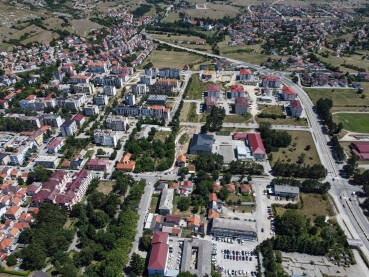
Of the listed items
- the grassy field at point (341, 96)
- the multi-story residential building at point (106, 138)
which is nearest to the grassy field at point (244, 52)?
the grassy field at point (341, 96)

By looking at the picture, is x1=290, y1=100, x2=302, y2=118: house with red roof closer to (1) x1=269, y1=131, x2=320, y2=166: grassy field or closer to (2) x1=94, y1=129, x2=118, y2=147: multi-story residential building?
(1) x1=269, y1=131, x2=320, y2=166: grassy field

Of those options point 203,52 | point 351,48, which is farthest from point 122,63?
point 351,48

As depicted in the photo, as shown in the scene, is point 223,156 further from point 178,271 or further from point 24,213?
point 24,213

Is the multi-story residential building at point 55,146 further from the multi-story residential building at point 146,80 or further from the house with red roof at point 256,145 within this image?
the house with red roof at point 256,145

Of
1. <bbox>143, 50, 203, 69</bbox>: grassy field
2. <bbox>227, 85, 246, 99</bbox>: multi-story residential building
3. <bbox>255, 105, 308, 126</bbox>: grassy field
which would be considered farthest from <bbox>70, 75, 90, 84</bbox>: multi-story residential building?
<bbox>255, 105, 308, 126</bbox>: grassy field

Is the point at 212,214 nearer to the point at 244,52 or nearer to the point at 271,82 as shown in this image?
the point at 271,82

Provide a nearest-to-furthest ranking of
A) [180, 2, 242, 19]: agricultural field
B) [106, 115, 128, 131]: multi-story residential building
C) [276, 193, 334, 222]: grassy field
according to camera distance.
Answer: [276, 193, 334, 222]: grassy field < [106, 115, 128, 131]: multi-story residential building < [180, 2, 242, 19]: agricultural field
